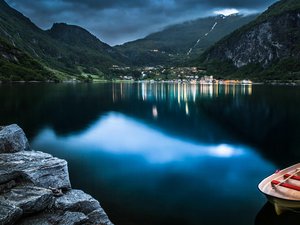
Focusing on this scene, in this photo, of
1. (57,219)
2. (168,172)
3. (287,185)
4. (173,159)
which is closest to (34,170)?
(57,219)

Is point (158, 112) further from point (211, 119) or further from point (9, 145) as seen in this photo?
point (9, 145)

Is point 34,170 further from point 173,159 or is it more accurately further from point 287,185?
point 173,159

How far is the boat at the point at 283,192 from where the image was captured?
63.8 ft

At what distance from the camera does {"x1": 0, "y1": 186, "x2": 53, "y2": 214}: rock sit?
49.5ft

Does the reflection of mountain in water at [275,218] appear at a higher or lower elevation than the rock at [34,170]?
lower

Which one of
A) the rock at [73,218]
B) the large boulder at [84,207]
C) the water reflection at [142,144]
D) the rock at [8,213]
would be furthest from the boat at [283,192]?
the water reflection at [142,144]

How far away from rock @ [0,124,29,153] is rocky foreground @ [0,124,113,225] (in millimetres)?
1988

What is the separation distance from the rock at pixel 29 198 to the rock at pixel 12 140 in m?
7.28

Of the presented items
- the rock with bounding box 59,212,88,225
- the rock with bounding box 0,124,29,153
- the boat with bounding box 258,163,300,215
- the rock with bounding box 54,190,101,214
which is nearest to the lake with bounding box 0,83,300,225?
the boat with bounding box 258,163,300,215

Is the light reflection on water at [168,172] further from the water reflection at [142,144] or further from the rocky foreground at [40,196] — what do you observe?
the rocky foreground at [40,196]

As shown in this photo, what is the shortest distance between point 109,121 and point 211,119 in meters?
20.0

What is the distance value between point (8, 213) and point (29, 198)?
5.68ft

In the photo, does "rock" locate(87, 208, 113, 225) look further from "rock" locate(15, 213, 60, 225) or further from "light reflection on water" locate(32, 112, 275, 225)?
"light reflection on water" locate(32, 112, 275, 225)

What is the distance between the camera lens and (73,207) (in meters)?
17.1
